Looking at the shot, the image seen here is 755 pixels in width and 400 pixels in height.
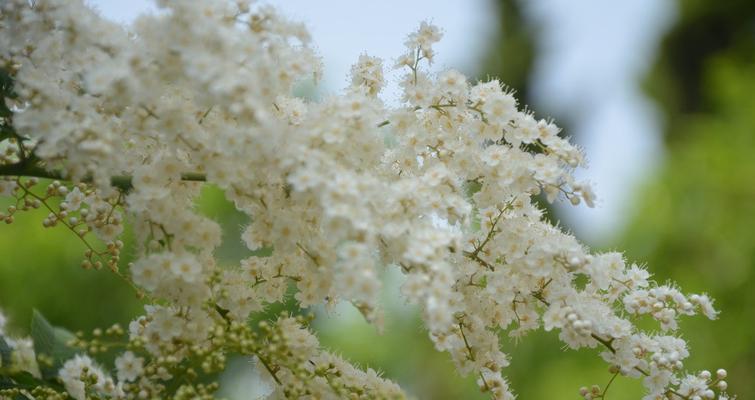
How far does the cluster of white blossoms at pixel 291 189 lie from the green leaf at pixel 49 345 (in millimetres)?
40

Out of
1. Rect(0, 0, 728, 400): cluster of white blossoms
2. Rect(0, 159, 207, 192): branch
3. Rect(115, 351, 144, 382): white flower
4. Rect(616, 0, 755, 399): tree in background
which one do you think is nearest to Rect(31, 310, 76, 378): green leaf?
Rect(0, 0, 728, 400): cluster of white blossoms

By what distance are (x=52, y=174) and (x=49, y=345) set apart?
0.39 m

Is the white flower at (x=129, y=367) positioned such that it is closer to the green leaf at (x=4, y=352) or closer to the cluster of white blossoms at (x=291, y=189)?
the cluster of white blossoms at (x=291, y=189)

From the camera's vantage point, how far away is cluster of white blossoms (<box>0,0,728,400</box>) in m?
1.48

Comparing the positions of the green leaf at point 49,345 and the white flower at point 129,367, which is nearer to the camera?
the white flower at point 129,367

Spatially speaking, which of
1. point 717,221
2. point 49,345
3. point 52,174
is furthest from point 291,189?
point 717,221

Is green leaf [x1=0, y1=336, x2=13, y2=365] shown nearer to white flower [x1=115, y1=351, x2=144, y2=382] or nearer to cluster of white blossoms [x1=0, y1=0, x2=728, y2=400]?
cluster of white blossoms [x1=0, y1=0, x2=728, y2=400]

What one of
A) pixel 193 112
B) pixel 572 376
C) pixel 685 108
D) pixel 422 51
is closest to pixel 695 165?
pixel 572 376

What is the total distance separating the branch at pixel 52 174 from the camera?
1.63 metres

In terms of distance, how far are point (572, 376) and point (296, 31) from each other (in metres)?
6.35

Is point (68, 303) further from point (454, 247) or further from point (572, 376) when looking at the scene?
point (454, 247)

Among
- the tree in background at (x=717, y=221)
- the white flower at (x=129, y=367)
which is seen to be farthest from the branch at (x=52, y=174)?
the tree in background at (x=717, y=221)

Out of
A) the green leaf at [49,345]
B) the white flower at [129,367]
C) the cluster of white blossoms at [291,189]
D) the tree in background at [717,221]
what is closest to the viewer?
the cluster of white blossoms at [291,189]

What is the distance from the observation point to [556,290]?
1.81 m
